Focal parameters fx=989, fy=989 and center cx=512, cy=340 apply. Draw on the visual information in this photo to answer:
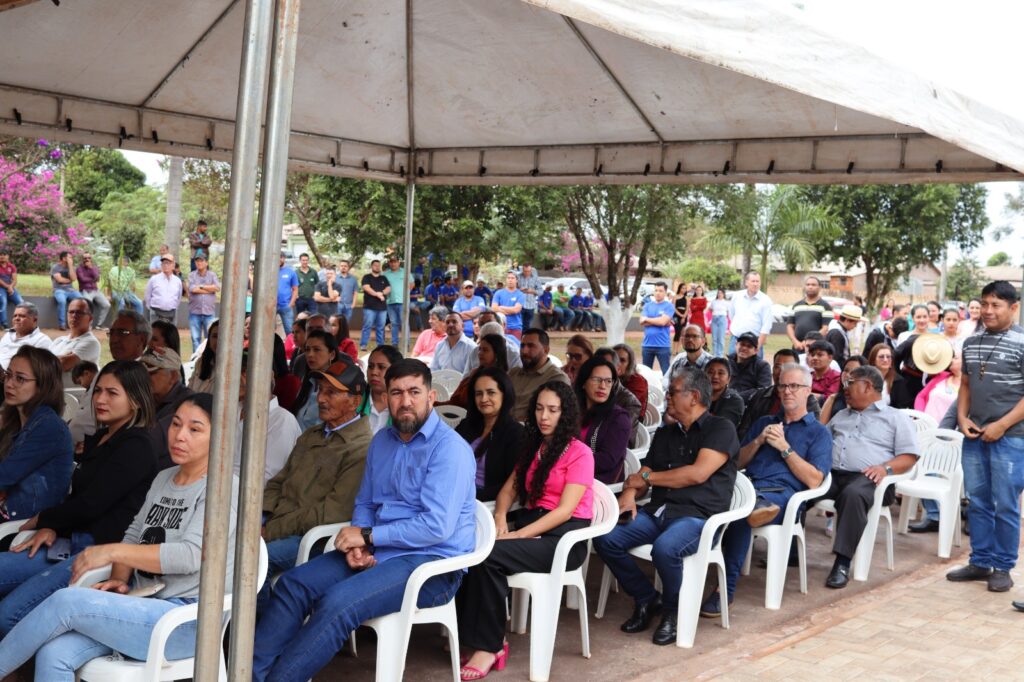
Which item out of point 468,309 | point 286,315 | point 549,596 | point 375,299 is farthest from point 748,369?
point 375,299

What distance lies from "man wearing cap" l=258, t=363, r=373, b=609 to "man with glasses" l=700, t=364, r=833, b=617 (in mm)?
2099

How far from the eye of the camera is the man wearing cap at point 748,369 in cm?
782

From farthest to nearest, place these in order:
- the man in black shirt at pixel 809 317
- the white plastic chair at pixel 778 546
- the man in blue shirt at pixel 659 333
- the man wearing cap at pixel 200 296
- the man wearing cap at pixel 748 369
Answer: the man wearing cap at pixel 200 296 → the man in blue shirt at pixel 659 333 → the man in black shirt at pixel 809 317 → the man wearing cap at pixel 748 369 → the white plastic chair at pixel 778 546

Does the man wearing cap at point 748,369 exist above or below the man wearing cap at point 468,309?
below

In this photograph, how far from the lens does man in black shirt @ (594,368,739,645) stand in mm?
4730

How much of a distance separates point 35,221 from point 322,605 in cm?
2316

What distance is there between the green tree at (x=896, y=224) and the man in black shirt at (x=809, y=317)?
70.4 ft

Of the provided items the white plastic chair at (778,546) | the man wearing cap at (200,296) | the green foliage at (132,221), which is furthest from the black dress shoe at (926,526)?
the green foliage at (132,221)

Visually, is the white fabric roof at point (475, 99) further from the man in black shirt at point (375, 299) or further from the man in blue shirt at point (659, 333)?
the man in black shirt at point (375, 299)

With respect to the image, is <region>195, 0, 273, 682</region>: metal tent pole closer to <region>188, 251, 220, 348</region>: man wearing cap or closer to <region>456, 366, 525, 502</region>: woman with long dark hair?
<region>456, 366, 525, 502</region>: woman with long dark hair

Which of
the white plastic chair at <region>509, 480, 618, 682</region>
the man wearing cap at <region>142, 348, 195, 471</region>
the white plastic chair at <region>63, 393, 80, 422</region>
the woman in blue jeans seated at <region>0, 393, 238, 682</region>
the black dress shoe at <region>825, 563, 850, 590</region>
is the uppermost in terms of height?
the man wearing cap at <region>142, 348, 195, 471</region>

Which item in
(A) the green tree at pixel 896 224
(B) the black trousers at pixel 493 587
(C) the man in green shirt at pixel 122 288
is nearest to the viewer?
(B) the black trousers at pixel 493 587

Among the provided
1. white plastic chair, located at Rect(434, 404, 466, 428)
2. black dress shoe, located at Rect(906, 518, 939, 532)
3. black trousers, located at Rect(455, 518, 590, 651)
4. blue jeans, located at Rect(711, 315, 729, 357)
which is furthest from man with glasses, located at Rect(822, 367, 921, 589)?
blue jeans, located at Rect(711, 315, 729, 357)

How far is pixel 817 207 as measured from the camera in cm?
3231
